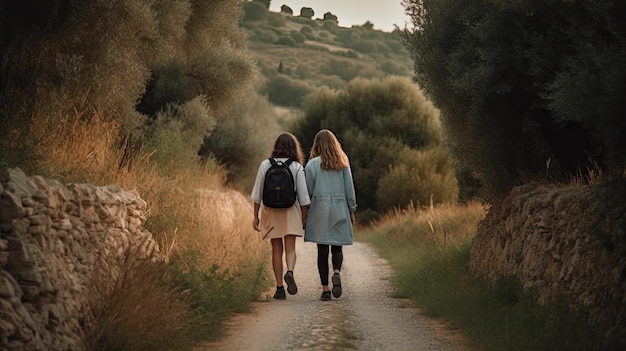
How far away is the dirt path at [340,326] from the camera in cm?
874

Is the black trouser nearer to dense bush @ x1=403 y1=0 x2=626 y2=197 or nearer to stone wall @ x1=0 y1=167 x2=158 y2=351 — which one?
dense bush @ x1=403 y1=0 x2=626 y2=197

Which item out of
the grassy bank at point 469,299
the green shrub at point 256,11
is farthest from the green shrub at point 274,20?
the grassy bank at point 469,299

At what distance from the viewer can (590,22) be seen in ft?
29.5

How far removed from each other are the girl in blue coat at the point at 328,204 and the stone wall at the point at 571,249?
2271mm

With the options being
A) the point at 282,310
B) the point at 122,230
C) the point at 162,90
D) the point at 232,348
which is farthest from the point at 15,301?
the point at 162,90

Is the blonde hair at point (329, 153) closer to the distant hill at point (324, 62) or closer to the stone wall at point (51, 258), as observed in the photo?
the stone wall at point (51, 258)

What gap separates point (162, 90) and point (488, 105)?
12.1 metres

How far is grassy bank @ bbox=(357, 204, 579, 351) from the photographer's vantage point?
834 centimetres

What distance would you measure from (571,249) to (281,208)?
4757mm

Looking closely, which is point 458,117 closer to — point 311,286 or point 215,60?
point 311,286

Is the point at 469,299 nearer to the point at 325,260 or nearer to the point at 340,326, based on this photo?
the point at 340,326

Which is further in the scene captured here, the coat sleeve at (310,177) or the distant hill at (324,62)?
the distant hill at (324,62)

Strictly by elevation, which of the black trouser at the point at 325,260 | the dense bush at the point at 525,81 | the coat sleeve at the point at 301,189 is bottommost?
the black trouser at the point at 325,260

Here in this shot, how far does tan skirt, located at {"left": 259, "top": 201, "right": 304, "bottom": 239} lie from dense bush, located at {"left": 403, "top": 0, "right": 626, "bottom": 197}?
286 cm
